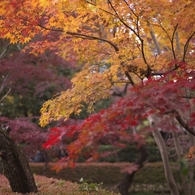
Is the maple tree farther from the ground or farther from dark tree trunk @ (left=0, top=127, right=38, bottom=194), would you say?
the ground

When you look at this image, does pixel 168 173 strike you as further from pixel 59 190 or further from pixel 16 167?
pixel 16 167

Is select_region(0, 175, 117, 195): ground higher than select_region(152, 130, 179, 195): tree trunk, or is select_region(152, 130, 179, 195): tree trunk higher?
select_region(0, 175, 117, 195): ground

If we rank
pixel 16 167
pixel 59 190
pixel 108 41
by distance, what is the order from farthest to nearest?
pixel 108 41, pixel 59 190, pixel 16 167

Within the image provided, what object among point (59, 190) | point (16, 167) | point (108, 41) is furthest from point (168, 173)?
point (16, 167)

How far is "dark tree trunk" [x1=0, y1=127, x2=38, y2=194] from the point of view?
492 centimetres

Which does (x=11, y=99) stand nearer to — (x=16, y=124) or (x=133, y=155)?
(x=16, y=124)

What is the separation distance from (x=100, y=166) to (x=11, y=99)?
4.54m

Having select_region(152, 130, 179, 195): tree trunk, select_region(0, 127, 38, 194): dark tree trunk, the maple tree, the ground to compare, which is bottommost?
select_region(152, 130, 179, 195): tree trunk

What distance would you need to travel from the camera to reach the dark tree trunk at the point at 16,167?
16.1 ft

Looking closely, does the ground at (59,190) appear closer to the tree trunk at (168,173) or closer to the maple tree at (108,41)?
the maple tree at (108,41)

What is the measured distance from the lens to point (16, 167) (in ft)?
16.4

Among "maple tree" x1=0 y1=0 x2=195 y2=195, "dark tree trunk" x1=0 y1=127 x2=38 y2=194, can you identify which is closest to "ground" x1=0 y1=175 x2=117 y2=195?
"dark tree trunk" x1=0 y1=127 x2=38 y2=194

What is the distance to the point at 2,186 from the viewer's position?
578 cm

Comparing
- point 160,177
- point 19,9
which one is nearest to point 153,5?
point 19,9
